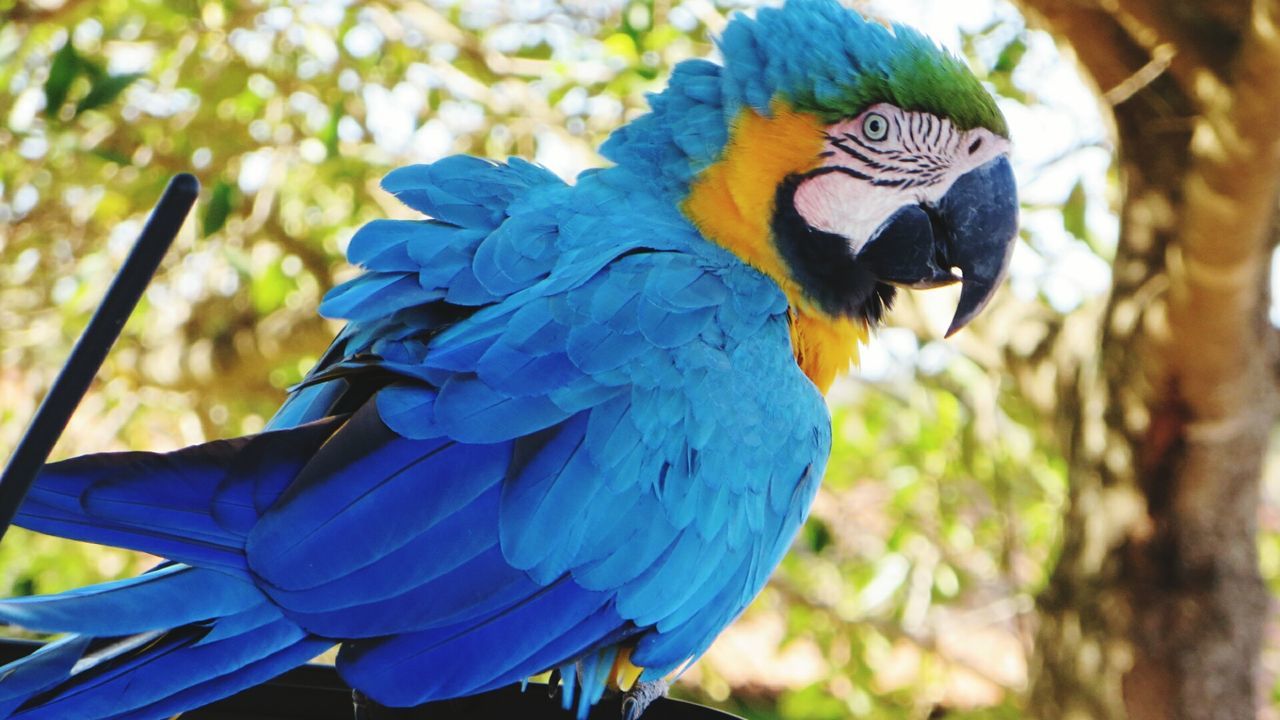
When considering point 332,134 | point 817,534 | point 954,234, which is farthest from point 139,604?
point 817,534

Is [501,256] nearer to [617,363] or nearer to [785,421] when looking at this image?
[617,363]

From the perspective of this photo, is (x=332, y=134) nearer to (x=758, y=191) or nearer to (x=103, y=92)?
(x=103, y=92)

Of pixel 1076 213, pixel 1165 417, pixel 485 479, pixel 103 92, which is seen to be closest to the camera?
pixel 485 479

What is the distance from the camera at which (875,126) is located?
1.14 m

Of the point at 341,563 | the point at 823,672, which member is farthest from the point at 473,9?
the point at 341,563

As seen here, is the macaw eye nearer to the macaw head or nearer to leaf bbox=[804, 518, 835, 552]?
the macaw head

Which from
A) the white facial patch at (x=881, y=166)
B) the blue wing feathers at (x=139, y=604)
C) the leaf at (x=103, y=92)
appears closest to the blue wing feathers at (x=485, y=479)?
the blue wing feathers at (x=139, y=604)

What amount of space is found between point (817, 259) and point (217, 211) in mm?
1123

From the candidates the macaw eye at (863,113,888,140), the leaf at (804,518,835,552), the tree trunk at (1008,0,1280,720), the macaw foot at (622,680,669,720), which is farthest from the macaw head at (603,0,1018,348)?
the leaf at (804,518,835,552)

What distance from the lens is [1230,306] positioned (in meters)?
1.61

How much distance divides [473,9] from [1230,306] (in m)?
1.74

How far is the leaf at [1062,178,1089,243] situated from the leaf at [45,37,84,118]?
161cm

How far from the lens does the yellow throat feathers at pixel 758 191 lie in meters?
1.16

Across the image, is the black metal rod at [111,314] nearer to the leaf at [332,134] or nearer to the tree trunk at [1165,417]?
the tree trunk at [1165,417]
